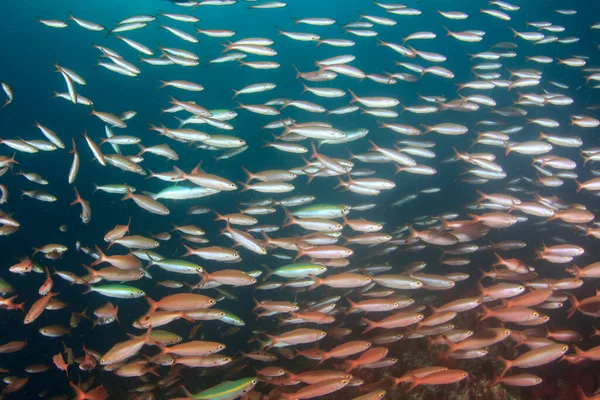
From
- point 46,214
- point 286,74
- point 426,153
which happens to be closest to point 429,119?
point 286,74

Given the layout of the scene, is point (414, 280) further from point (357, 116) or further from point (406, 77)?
point (357, 116)

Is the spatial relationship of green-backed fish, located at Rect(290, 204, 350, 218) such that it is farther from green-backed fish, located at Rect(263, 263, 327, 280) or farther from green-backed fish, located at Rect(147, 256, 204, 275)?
green-backed fish, located at Rect(147, 256, 204, 275)

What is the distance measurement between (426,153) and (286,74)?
23.8m

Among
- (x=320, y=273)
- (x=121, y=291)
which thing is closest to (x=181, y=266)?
(x=121, y=291)

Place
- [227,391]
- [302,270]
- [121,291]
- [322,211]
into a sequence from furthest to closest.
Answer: [322,211] < [302,270] < [121,291] < [227,391]

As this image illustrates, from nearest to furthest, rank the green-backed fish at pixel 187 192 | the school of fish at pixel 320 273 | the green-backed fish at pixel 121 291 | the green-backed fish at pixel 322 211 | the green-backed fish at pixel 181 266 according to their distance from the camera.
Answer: the school of fish at pixel 320 273
the green-backed fish at pixel 121 291
the green-backed fish at pixel 181 266
the green-backed fish at pixel 187 192
the green-backed fish at pixel 322 211

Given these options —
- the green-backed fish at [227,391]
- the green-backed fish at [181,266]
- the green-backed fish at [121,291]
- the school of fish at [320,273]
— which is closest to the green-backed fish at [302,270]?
the school of fish at [320,273]

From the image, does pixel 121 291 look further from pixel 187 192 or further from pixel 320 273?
pixel 320 273

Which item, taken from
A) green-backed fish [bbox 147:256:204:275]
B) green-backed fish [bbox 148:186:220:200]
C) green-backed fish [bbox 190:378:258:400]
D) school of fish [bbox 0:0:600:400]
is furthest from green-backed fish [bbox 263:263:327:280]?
green-backed fish [bbox 148:186:220:200]

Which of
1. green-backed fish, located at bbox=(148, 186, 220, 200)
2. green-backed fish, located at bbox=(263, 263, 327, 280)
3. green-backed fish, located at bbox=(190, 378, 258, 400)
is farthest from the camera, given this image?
green-backed fish, located at bbox=(148, 186, 220, 200)

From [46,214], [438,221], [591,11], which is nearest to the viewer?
[438,221]

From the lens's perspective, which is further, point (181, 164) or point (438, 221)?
point (181, 164)

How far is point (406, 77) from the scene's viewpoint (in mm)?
8258

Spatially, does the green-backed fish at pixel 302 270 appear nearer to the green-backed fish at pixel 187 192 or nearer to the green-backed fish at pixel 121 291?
the green-backed fish at pixel 187 192
